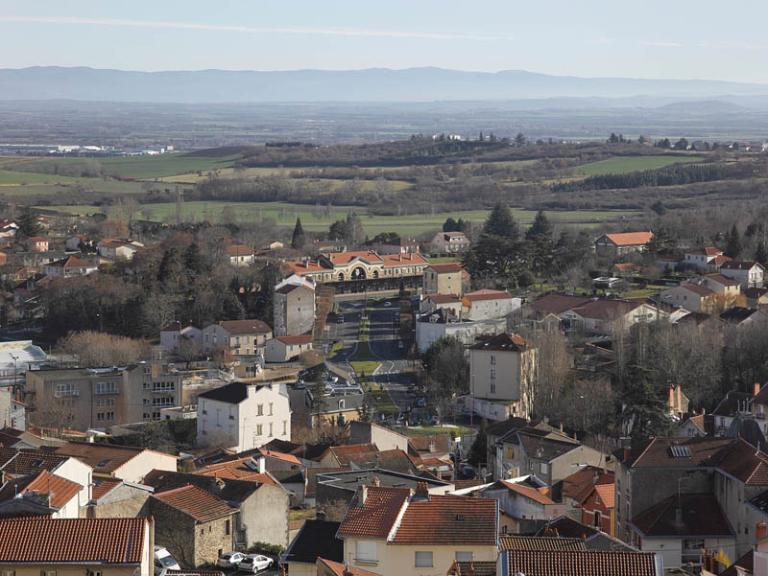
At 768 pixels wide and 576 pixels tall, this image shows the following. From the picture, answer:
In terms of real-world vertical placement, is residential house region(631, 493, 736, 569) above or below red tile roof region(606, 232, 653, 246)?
above

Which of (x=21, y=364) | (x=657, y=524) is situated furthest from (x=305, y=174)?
(x=657, y=524)

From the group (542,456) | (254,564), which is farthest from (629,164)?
(254,564)

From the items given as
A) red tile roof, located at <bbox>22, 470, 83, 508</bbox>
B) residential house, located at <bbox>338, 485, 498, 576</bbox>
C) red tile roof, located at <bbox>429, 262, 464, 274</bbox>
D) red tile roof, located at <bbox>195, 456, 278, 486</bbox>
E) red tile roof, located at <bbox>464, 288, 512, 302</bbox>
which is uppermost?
residential house, located at <bbox>338, 485, 498, 576</bbox>

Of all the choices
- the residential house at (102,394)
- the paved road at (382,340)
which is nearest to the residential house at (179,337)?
the paved road at (382,340)

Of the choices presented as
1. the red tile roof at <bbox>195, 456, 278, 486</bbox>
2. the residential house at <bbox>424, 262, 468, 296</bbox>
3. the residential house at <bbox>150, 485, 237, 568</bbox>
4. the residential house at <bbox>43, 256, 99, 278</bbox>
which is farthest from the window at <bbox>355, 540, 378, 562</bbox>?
the residential house at <bbox>43, 256, 99, 278</bbox>

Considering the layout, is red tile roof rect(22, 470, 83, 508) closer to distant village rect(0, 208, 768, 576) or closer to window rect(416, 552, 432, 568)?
distant village rect(0, 208, 768, 576)

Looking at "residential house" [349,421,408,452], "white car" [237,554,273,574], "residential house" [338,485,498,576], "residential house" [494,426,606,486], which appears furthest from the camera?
"residential house" [349,421,408,452]

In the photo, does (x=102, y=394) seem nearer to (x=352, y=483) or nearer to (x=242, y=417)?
(x=242, y=417)
